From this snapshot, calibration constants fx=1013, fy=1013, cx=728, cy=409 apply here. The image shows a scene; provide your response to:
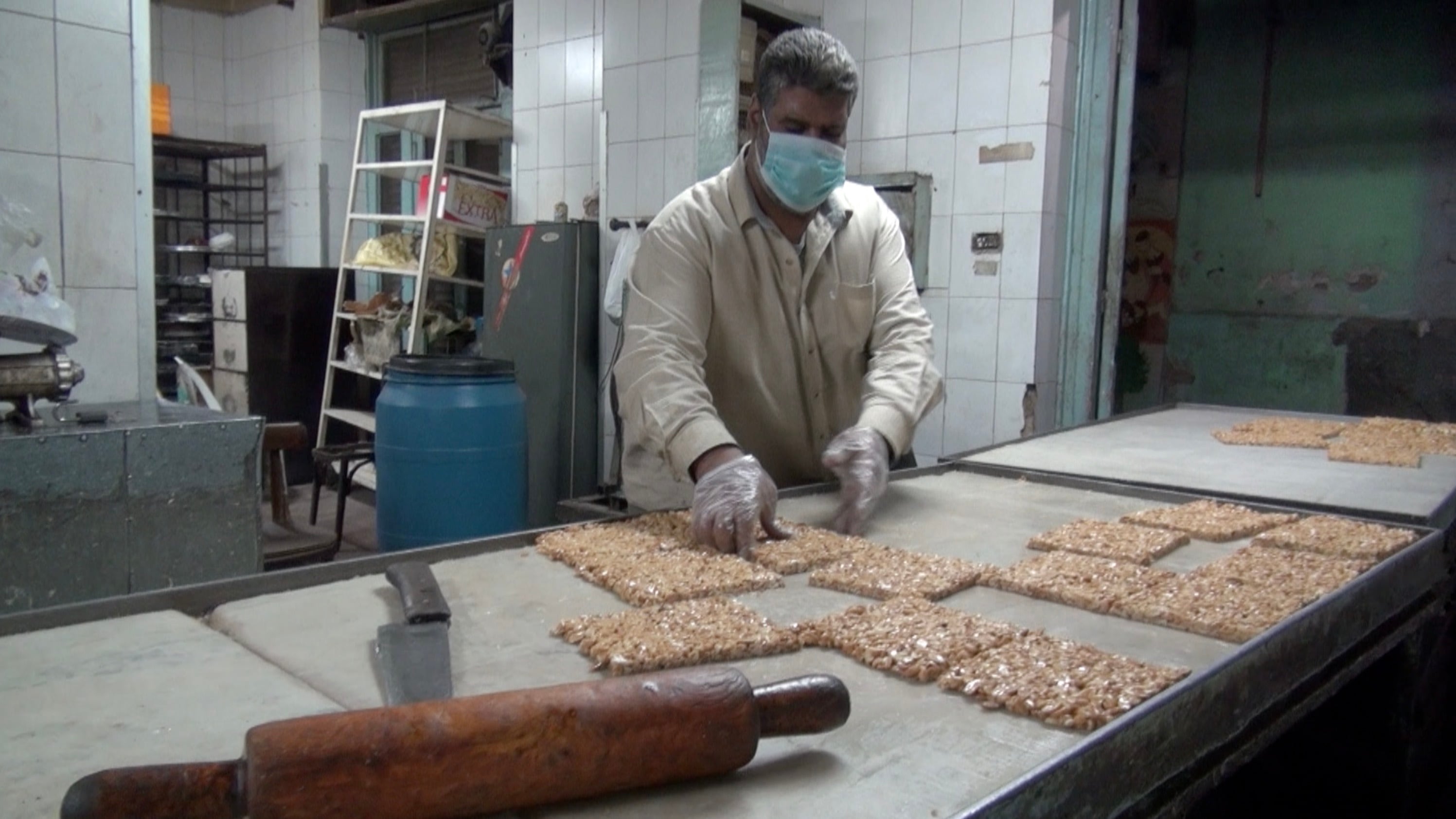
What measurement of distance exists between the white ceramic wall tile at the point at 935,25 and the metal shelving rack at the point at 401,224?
2.60m

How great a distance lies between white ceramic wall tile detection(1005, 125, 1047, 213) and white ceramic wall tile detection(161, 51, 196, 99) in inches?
250

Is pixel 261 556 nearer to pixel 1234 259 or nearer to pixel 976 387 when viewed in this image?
pixel 976 387

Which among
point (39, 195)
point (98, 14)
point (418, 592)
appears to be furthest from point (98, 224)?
point (418, 592)

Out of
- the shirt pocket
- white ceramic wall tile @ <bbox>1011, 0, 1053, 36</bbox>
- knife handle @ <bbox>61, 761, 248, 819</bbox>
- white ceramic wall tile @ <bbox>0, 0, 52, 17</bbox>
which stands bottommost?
knife handle @ <bbox>61, 761, 248, 819</bbox>

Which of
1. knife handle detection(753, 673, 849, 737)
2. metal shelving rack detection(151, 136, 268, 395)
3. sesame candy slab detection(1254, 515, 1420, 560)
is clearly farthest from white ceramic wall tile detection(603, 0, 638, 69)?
knife handle detection(753, 673, 849, 737)

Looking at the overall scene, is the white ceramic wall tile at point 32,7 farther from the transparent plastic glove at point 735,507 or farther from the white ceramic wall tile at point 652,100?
the white ceramic wall tile at point 652,100

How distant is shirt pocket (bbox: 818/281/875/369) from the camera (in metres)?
2.22

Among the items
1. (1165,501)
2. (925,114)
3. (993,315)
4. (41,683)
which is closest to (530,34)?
(925,114)

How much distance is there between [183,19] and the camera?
24.3 ft

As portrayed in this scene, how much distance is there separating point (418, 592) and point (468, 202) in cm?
476

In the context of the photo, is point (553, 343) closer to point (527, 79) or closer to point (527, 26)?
point (527, 79)

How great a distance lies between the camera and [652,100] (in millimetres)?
4648

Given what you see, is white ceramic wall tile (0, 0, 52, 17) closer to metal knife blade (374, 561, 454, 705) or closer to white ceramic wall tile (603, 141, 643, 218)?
metal knife blade (374, 561, 454, 705)

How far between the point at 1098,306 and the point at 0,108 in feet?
11.2
